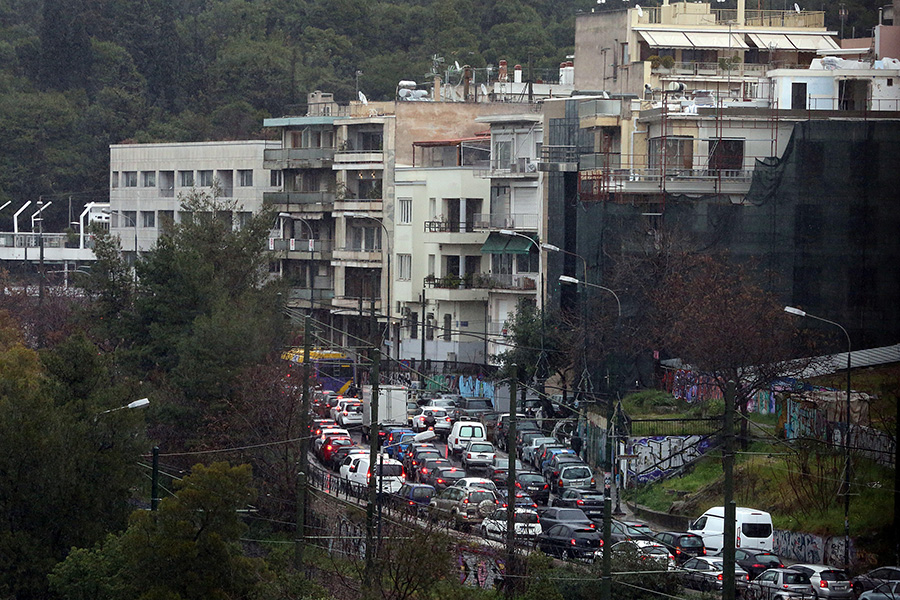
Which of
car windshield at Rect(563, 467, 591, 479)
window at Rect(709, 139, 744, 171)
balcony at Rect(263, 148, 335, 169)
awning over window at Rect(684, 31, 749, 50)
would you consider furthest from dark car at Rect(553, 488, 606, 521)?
balcony at Rect(263, 148, 335, 169)

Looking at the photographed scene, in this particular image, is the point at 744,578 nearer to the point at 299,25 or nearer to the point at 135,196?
the point at 135,196

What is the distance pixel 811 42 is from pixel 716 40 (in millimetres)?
5605

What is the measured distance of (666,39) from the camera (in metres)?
77.9

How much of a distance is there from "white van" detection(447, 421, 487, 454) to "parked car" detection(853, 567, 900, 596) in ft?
67.2

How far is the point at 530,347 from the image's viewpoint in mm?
59469

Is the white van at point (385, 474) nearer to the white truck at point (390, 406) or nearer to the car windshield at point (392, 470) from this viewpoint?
the car windshield at point (392, 470)

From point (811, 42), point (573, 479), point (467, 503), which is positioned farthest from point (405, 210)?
point (467, 503)

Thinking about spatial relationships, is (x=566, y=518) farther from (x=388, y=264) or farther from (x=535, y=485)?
(x=388, y=264)

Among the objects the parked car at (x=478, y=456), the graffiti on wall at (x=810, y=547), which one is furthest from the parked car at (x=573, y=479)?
the graffiti on wall at (x=810, y=547)

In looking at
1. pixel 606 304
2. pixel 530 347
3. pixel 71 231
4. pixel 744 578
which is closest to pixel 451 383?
pixel 530 347

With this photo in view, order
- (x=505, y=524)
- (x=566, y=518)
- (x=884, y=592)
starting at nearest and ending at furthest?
(x=884, y=592) < (x=505, y=524) < (x=566, y=518)

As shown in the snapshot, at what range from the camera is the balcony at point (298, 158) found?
8562 cm

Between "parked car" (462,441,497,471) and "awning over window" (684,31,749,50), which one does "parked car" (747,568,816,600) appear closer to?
"parked car" (462,441,497,471)

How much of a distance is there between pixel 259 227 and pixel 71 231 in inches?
1979
